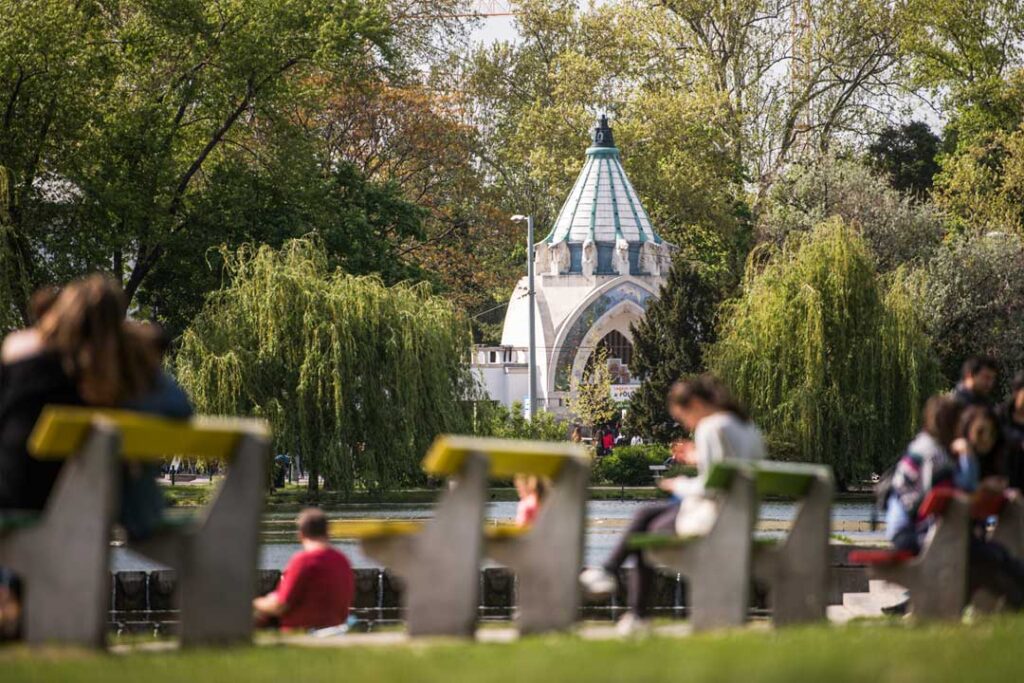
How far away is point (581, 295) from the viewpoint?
84250 millimetres

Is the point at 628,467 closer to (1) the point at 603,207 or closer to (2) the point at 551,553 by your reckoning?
(1) the point at 603,207

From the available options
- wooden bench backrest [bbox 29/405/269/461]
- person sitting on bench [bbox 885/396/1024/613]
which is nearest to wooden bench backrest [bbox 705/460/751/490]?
person sitting on bench [bbox 885/396/1024/613]

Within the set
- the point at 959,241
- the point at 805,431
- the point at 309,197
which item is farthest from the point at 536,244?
the point at 805,431

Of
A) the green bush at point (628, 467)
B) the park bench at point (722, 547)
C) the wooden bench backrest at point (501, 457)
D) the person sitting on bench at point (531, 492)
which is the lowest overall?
the park bench at point (722, 547)

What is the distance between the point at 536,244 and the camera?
8344 centimetres

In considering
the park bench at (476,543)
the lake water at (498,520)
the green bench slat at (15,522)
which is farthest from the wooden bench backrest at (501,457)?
the lake water at (498,520)

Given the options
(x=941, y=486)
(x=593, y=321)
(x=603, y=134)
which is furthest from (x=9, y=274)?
(x=593, y=321)

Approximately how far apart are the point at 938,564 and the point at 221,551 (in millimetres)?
4380

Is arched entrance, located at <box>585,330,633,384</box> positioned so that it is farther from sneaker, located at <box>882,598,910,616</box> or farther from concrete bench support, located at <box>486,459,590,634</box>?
concrete bench support, located at <box>486,459,590,634</box>

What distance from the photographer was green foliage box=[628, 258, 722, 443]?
6200 centimetres

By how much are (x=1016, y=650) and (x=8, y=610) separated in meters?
4.23

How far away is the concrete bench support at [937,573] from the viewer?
1188 centimetres

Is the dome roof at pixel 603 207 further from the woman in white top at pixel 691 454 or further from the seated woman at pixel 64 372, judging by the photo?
the seated woman at pixel 64 372

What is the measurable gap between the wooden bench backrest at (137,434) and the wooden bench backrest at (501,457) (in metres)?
0.78
